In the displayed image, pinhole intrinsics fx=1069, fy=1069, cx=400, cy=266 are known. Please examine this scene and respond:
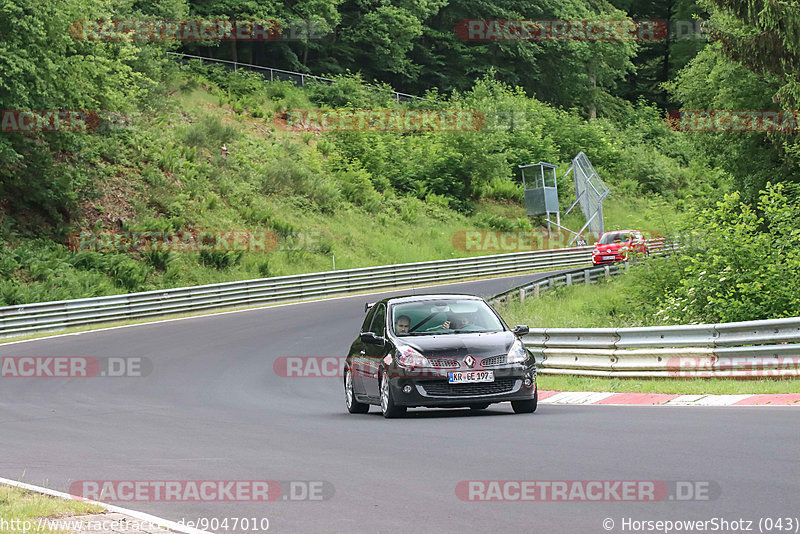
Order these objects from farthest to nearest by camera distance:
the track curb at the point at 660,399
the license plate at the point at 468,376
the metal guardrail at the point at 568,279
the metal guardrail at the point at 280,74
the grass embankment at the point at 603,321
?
the metal guardrail at the point at 280,74 < the metal guardrail at the point at 568,279 < the grass embankment at the point at 603,321 < the license plate at the point at 468,376 < the track curb at the point at 660,399

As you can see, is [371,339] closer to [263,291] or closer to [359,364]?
[359,364]

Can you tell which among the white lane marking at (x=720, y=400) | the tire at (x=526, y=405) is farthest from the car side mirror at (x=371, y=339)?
the white lane marking at (x=720, y=400)

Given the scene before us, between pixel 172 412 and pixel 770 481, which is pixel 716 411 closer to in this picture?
pixel 770 481

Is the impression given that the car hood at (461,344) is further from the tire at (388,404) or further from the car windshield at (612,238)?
the car windshield at (612,238)

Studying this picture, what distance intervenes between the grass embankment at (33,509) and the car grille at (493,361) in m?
6.07

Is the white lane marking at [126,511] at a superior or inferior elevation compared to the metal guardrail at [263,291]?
superior

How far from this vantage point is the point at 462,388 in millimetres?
12859

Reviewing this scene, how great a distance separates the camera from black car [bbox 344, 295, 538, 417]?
12852mm

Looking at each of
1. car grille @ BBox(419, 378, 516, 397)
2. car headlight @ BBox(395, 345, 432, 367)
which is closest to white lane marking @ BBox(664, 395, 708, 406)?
car grille @ BBox(419, 378, 516, 397)

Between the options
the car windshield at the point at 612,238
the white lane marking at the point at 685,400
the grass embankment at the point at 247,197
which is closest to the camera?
the white lane marking at the point at 685,400

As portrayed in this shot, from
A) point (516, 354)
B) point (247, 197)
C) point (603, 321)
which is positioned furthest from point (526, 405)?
point (247, 197)

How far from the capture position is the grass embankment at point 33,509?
6688 millimetres

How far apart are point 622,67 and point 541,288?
2223 inches

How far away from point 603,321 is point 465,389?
445 inches
